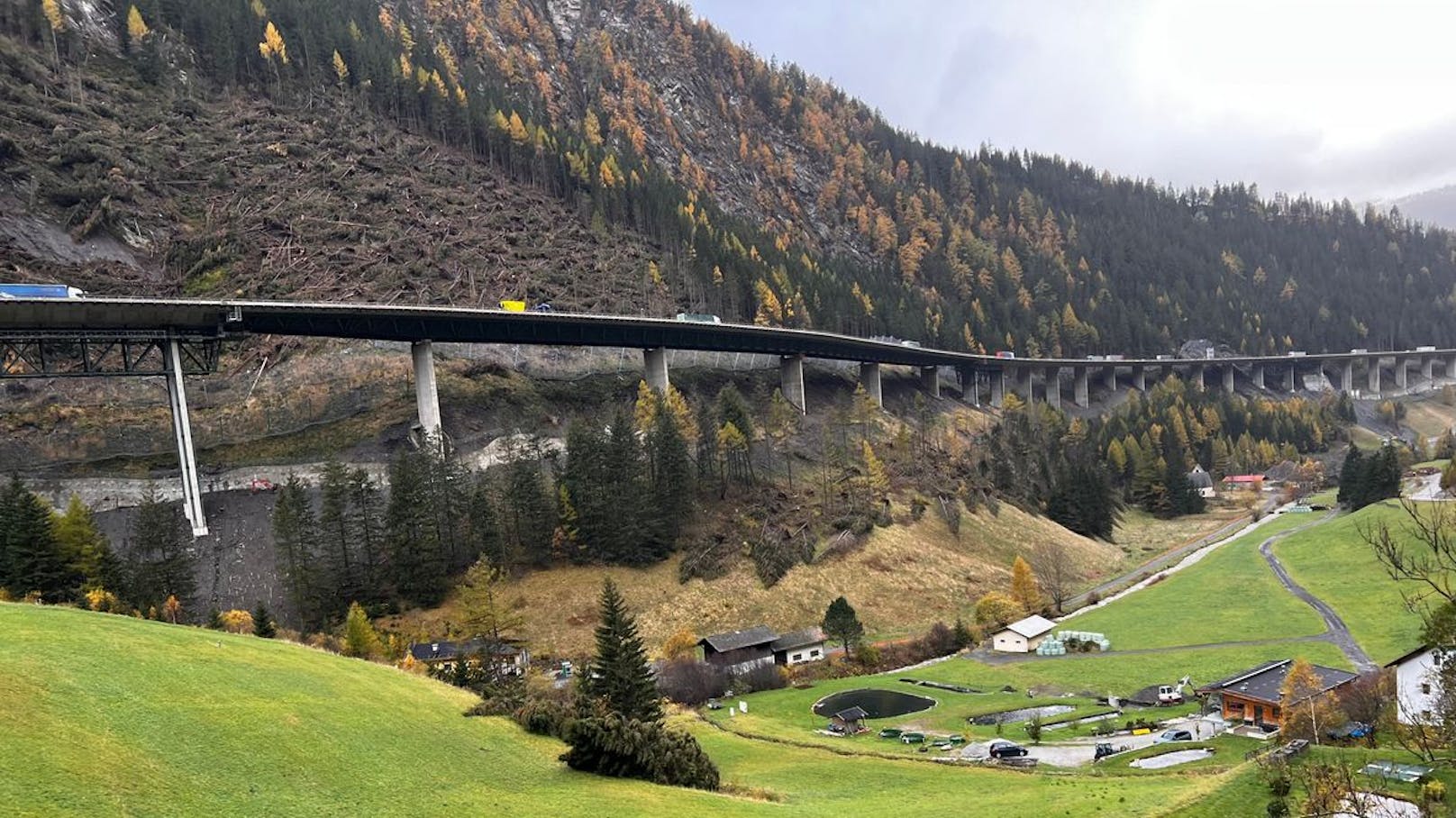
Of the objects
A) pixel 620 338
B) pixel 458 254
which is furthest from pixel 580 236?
pixel 620 338

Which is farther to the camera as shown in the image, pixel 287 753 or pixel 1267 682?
pixel 1267 682

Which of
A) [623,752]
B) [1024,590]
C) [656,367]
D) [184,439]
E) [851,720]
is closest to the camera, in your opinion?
[623,752]

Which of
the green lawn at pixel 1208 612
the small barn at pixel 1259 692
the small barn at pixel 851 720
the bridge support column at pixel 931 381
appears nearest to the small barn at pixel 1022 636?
the green lawn at pixel 1208 612

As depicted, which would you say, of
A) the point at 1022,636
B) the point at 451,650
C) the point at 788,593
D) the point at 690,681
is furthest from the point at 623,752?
the point at 788,593

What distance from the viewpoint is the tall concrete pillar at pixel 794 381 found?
125 meters

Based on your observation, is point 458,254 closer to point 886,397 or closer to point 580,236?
point 580,236

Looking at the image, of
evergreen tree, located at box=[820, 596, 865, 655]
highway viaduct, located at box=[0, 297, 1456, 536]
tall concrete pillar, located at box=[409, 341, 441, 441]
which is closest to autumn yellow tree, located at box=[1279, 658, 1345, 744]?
evergreen tree, located at box=[820, 596, 865, 655]

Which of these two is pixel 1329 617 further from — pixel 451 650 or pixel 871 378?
pixel 871 378

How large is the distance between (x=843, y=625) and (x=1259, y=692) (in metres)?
29.5

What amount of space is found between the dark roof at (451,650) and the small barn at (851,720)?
23536mm

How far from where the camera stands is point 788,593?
2977 inches

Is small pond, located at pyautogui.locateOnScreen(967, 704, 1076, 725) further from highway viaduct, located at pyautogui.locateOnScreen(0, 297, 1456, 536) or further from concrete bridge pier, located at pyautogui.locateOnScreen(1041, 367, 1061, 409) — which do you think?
concrete bridge pier, located at pyautogui.locateOnScreen(1041, 367, 1061, 409)

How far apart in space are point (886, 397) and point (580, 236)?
63116 millimetres

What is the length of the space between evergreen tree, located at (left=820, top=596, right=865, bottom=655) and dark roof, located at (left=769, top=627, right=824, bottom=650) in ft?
3.92
